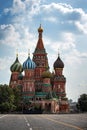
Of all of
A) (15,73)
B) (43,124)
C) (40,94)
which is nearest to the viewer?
(43,124)

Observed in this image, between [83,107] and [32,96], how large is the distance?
70.0ft

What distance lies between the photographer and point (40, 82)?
468 ft

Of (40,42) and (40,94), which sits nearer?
(40,94)

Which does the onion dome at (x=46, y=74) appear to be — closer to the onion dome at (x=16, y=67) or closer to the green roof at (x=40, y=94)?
the green roof at (x=40, y=94)

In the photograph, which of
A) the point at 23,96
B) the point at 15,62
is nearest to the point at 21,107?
the point at 23,96

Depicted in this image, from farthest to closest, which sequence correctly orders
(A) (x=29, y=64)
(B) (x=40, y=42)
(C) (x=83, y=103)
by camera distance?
(B) (x=40, y=42)
(C) (x=83, y=103)
(A) (x=29, y=64)

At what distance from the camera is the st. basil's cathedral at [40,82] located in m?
135

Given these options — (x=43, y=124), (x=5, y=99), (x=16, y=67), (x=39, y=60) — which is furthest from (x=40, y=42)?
(x=43, y=124)

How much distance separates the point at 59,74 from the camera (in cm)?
14600

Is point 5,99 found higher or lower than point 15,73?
lower

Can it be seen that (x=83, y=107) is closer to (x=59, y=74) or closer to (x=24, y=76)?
(x=59, y=74)

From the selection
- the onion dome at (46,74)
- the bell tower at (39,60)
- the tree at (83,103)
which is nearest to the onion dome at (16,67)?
the bell tower at (39,60)

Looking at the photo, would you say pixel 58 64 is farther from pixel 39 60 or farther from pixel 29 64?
pixel 29 64

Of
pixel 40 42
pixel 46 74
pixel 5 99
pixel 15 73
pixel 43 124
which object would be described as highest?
pixel 40 42
